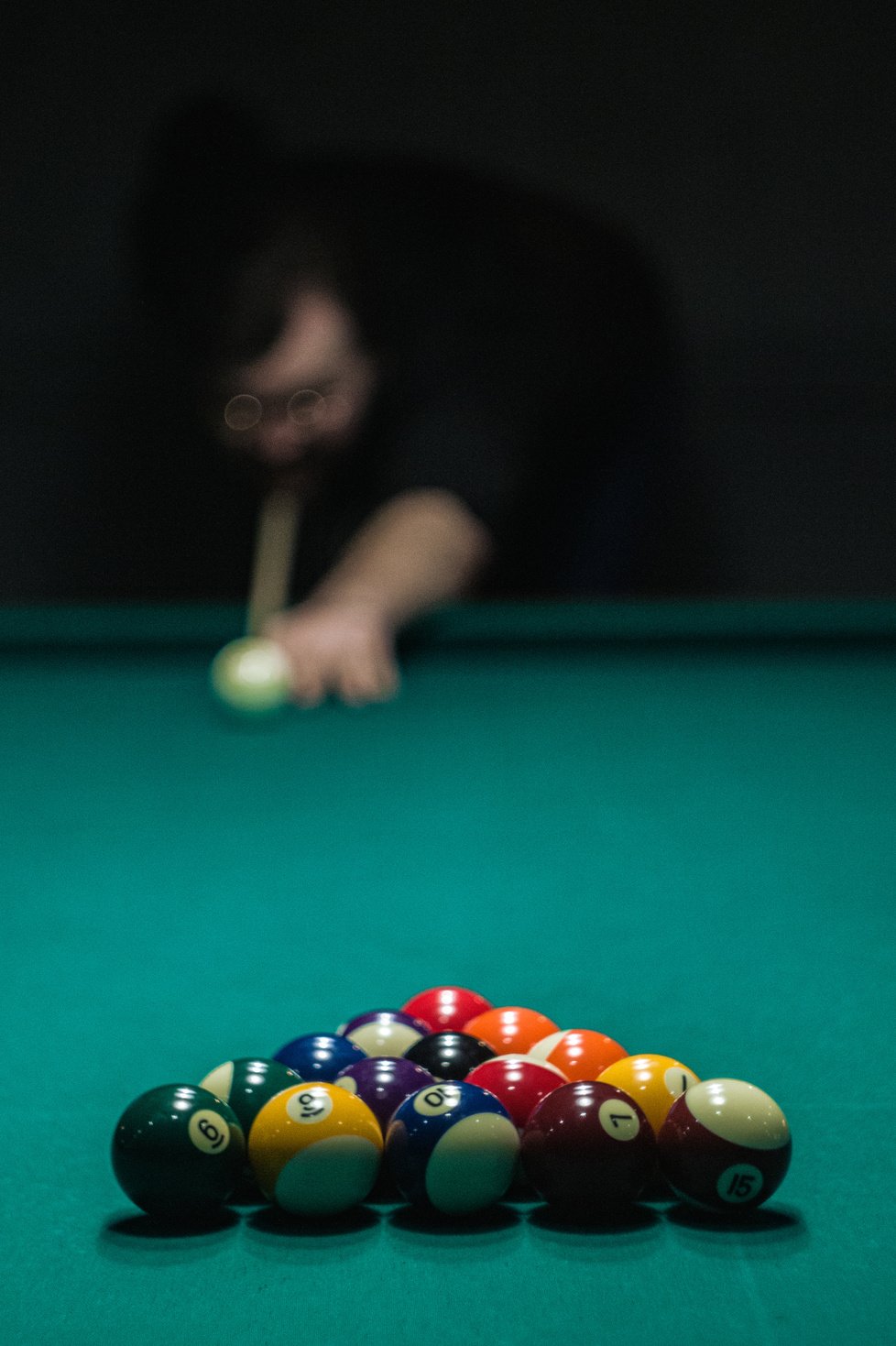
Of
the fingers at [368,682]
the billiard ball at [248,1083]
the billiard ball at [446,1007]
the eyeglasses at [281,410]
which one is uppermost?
the eyeglasses at [281,410]

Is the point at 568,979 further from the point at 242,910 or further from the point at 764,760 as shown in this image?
the point at 764,760

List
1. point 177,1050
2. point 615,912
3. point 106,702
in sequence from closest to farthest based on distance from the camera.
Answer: point 177,1050 → point 615,912 → point 106,702

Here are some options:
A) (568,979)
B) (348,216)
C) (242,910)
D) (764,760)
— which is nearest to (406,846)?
(242,910)

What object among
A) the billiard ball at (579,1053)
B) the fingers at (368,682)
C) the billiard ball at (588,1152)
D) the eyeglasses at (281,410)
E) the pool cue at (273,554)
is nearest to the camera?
the billiard ball at (588,1152)

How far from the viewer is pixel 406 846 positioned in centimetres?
216

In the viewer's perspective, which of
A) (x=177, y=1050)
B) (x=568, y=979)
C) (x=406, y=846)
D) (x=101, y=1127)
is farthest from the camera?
(x=406, y=846)

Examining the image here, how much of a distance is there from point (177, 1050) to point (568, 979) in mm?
443

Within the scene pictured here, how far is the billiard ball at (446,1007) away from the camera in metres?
1.42

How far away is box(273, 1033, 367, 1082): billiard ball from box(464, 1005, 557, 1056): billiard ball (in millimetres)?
129

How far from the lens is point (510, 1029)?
1354 millimetres

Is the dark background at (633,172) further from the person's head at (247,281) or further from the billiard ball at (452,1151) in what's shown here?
the billiard ball at (452,1151)

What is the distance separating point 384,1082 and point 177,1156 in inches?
7.3

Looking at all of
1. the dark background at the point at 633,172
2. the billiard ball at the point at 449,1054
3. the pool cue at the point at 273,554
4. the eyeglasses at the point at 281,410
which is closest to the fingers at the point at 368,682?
the pool cue at the point at 273,554

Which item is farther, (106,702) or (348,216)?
(348,216)
